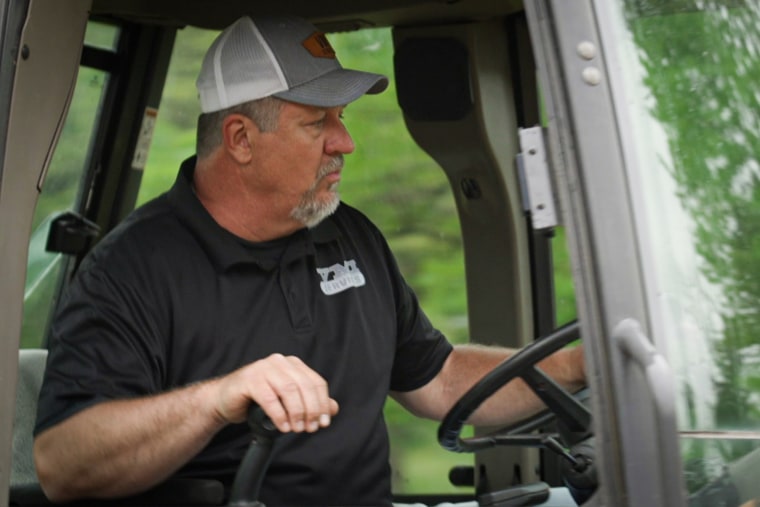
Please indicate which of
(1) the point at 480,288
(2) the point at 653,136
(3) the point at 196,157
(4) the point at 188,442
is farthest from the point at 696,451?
(1) the point at 480,288

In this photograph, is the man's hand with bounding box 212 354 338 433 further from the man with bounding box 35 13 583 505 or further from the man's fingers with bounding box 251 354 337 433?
the man with bounding box 35 13 583 505

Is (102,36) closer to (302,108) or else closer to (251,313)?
(302,108)

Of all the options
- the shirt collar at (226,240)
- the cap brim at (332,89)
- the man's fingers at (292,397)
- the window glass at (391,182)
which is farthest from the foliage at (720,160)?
the window glass at (391,182)

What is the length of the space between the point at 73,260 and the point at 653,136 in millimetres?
2014

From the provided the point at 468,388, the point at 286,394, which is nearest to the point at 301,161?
the point at 468,388

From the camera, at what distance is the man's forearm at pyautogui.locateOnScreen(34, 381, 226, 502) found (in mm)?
2373

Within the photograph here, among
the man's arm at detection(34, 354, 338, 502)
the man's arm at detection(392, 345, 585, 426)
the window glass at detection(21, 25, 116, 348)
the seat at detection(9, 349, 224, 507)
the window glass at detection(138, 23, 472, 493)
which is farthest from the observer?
the window glass at detection(138, 23, 472, 493)

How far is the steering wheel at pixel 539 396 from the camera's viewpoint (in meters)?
2.74

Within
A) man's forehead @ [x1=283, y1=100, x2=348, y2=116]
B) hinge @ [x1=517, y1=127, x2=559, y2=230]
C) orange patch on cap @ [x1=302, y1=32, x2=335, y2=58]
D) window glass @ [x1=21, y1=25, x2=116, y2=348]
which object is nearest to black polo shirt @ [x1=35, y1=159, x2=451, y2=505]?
man's forehead @ [x1=283, y1=100, x2=348, y2=116]

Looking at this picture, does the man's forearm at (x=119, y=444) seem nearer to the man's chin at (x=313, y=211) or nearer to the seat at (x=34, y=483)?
the seat at (x=34, y=483)

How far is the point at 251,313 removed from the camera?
2.76 m

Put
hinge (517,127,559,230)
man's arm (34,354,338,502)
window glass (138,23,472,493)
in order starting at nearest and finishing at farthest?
hinge (517,127,559,230)
man's arm (34,354,338,502)
window glass (138,23,472,493)

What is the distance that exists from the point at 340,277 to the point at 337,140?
29 centimetres

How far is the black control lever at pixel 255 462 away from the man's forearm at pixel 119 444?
207 millimetres
